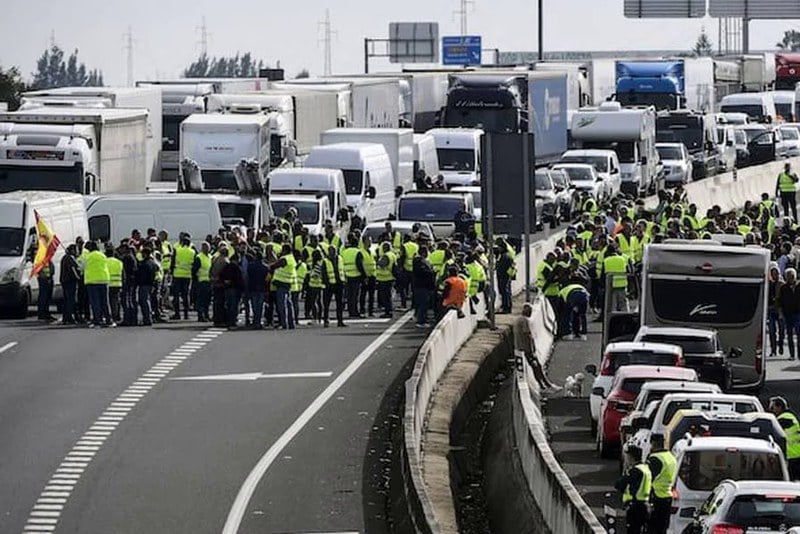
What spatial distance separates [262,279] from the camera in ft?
127

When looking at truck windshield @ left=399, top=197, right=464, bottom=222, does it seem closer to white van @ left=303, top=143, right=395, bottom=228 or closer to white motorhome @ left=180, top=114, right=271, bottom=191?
white van @ left=303, top=143, right=395, bottom=228

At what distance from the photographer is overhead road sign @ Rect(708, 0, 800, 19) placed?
150500 millimetres

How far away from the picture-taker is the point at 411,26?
16162cm

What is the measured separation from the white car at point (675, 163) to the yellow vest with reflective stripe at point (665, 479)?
5249cm

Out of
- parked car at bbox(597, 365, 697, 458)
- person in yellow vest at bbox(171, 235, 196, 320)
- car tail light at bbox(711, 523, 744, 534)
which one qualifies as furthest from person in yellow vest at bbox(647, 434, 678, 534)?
person in yellow vest at bbox(171, 235, 196, 320)

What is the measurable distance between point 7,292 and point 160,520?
58.2 feet

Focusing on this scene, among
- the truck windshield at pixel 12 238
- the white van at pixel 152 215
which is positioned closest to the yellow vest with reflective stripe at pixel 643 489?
the truck windshield at pixel 12 238

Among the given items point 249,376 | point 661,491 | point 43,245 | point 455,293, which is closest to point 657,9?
point 43,245

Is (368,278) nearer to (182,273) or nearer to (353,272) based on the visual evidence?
(353,272)

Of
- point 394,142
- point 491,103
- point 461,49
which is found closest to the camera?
point 394,142

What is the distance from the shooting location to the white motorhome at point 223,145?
169ft

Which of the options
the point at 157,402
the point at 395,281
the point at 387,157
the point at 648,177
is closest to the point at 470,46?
the point at 648,177

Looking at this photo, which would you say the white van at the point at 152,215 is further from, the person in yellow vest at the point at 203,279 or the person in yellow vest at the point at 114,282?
the person in yellow vest at the point at 114,282

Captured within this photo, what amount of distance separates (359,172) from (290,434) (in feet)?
83.2
